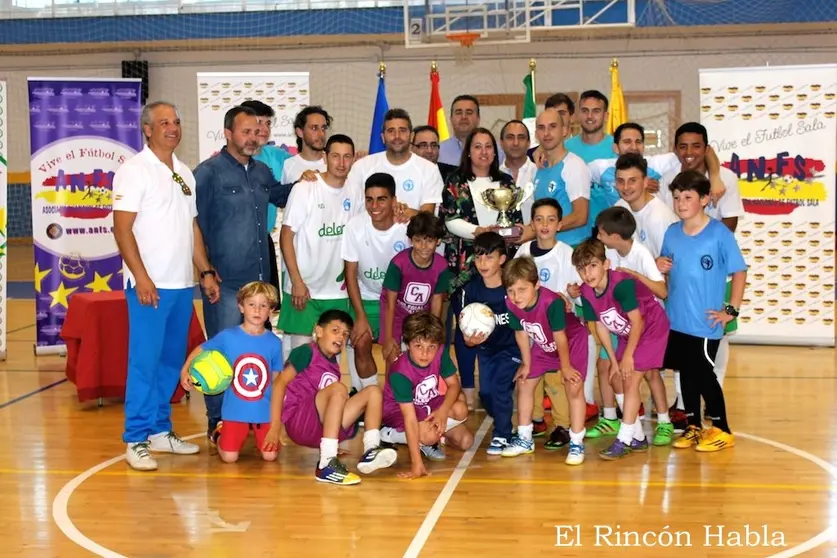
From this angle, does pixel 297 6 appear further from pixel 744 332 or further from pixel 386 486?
pixel 386 486

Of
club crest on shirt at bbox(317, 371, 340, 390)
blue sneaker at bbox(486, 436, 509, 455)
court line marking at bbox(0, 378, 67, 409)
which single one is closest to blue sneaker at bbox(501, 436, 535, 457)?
blue sneaker at bbox(486, 436, 509, 455)

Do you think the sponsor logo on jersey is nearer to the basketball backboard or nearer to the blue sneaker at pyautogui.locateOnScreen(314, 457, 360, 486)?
the blue sneaker at pyautogui.locateOnScreen(314, 457, 360, 486)

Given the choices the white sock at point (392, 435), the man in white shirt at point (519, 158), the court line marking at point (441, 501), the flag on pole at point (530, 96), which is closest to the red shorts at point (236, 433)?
the white sock at point (392, 435)

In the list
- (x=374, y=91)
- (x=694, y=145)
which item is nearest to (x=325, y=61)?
(x=374, y=91)

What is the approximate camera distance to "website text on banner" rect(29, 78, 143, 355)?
8562 mm

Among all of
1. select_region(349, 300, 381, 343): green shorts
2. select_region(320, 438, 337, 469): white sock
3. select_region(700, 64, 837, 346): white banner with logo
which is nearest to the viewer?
select_region(320, 438, 337, 469): white sock

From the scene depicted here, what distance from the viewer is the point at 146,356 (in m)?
5.15

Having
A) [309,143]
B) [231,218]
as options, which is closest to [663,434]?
[231,218]

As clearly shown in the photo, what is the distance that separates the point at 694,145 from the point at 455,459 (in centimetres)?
238

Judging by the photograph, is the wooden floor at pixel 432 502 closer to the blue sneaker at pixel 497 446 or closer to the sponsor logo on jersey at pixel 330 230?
the blue sneaker at pixel 497 446

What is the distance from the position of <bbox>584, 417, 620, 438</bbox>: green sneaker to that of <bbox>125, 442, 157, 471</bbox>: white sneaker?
240 centimetres

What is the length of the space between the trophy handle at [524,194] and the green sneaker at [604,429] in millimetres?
1335

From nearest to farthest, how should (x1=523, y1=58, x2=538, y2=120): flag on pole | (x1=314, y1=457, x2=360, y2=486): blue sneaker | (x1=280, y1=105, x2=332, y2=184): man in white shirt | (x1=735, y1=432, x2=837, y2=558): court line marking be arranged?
(x1=735, y1=432, x2=837, y2=558): court line marking → (x1=314, y1=457, x2=360, y2=486): blue sneaker → (x1=280, y1=105, x2=332, y2=184): man in white shirt → (x1=523, y1=58, x2=538, y2=120): flag on pole

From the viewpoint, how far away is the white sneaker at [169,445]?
5398 millimetres
